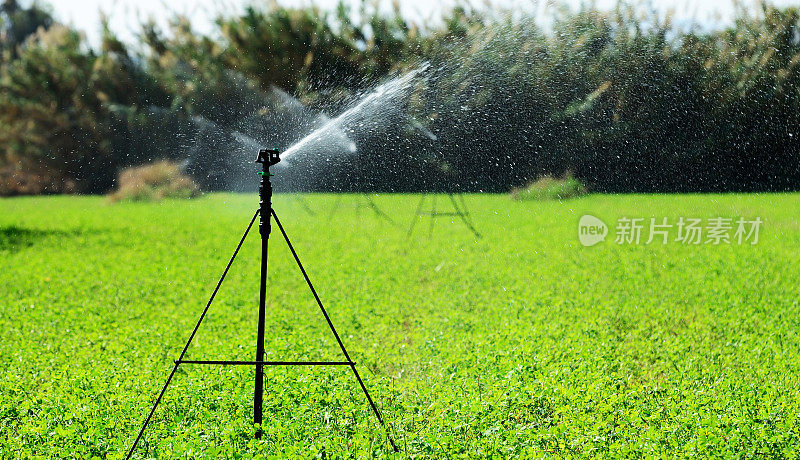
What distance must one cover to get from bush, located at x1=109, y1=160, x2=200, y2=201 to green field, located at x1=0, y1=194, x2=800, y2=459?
27.9 feet

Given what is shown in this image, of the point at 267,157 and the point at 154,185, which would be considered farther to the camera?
the point at 154,185

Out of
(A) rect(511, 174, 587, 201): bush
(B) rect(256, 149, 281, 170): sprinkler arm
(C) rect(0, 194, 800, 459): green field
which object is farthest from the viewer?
(A) rect(511, 174, 587, 201): bush

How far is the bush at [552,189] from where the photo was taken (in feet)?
53.2

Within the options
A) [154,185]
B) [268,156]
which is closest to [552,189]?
[154,185]

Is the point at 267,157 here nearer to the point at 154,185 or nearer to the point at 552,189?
the point at 552,189

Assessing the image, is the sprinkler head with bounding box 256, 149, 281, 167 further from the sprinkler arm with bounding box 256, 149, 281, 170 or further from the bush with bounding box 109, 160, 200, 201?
the bush with bounding box 109, 160, 200, 201

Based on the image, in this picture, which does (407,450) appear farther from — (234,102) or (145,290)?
(234,102)

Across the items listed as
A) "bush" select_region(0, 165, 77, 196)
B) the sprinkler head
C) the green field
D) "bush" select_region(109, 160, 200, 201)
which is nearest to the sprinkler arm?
the sprinkler head

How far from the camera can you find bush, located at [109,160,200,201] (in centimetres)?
1877

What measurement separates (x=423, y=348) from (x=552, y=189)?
12.1m

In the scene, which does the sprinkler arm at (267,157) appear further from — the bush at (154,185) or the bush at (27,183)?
the bush at (27,183)

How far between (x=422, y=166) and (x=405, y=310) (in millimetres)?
11427

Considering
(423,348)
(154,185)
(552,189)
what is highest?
(154,185)

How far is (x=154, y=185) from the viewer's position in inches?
751
